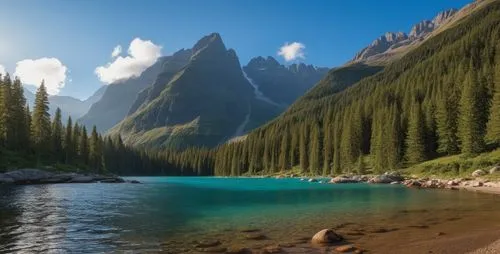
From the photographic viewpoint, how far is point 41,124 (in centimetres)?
11744

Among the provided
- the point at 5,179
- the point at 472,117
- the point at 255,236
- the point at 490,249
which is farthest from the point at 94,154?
the point at 490,249

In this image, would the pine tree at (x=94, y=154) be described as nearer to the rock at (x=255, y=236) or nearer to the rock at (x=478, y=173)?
the rock at (x=478, y=173)

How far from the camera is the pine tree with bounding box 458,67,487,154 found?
3541 inches

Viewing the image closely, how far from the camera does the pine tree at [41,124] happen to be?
115188 millimetres

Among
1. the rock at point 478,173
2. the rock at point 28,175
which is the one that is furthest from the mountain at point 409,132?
the rock at point 28,175

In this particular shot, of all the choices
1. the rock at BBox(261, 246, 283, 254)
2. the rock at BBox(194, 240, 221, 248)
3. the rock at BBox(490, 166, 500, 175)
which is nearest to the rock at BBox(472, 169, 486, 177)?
the rock at BBox(490, 166, 500, 175)

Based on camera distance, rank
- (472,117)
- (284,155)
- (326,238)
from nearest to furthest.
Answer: (326,238), (472,117), (284,155)

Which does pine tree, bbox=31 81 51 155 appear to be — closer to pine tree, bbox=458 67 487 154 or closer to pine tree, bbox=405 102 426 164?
pine tree, bbox=405 102 426 164

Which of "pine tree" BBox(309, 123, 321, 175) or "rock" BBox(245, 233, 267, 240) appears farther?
"pine tree" BBox(309, 123, 321, 175)

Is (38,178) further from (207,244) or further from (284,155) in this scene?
(284,155)

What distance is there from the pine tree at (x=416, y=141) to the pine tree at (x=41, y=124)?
10172 cm

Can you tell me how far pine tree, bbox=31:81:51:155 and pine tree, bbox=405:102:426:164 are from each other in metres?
102

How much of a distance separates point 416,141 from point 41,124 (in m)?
105

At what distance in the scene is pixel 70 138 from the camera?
13138 cm
